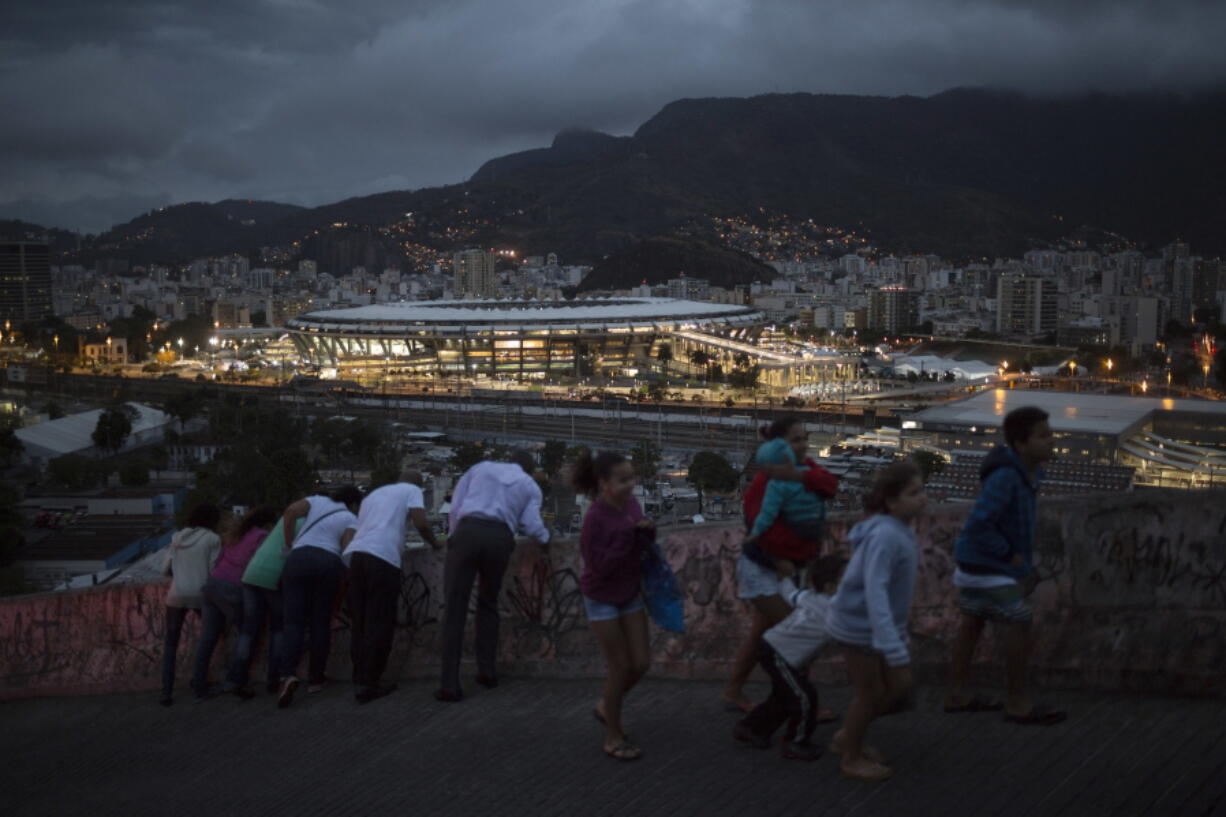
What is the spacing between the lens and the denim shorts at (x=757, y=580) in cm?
280

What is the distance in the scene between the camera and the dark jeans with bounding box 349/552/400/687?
136 inches

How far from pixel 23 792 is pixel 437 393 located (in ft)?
101

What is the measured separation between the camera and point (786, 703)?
8.93 feet

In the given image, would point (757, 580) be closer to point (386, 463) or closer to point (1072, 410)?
point (1072, 410)

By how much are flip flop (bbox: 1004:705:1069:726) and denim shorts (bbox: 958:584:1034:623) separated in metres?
0.22

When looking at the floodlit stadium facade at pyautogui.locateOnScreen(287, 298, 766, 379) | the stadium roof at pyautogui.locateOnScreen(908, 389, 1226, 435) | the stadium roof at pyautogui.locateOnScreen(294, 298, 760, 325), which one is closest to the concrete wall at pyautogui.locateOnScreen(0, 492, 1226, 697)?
the stadium roof at pyautogui.locateOnScreen(908, 389, 1226, 435)

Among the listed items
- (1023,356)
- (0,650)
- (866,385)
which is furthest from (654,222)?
(0,650)

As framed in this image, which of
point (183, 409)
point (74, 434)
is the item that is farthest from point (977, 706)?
point (183, 409)

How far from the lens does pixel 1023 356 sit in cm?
4828

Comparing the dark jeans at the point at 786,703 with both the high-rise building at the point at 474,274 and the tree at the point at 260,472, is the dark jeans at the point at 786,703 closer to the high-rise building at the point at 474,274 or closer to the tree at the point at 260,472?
the tree at the point at 260,472

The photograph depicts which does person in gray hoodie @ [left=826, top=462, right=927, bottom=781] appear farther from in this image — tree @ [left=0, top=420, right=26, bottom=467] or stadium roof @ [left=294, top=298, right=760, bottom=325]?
stadium roof @ [left=294, top=298, right=760, bottom=325]

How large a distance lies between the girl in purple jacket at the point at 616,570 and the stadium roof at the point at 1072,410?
14.9m

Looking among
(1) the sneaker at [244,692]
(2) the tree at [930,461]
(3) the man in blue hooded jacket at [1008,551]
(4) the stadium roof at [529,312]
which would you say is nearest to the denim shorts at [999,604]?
(3) the man in blue hooded jacket at [1008,551]

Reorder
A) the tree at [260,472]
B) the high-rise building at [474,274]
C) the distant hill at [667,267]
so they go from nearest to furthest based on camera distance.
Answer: the tree at [260,472], the high-rise building at [474,274], the distant hill at [667,267]
